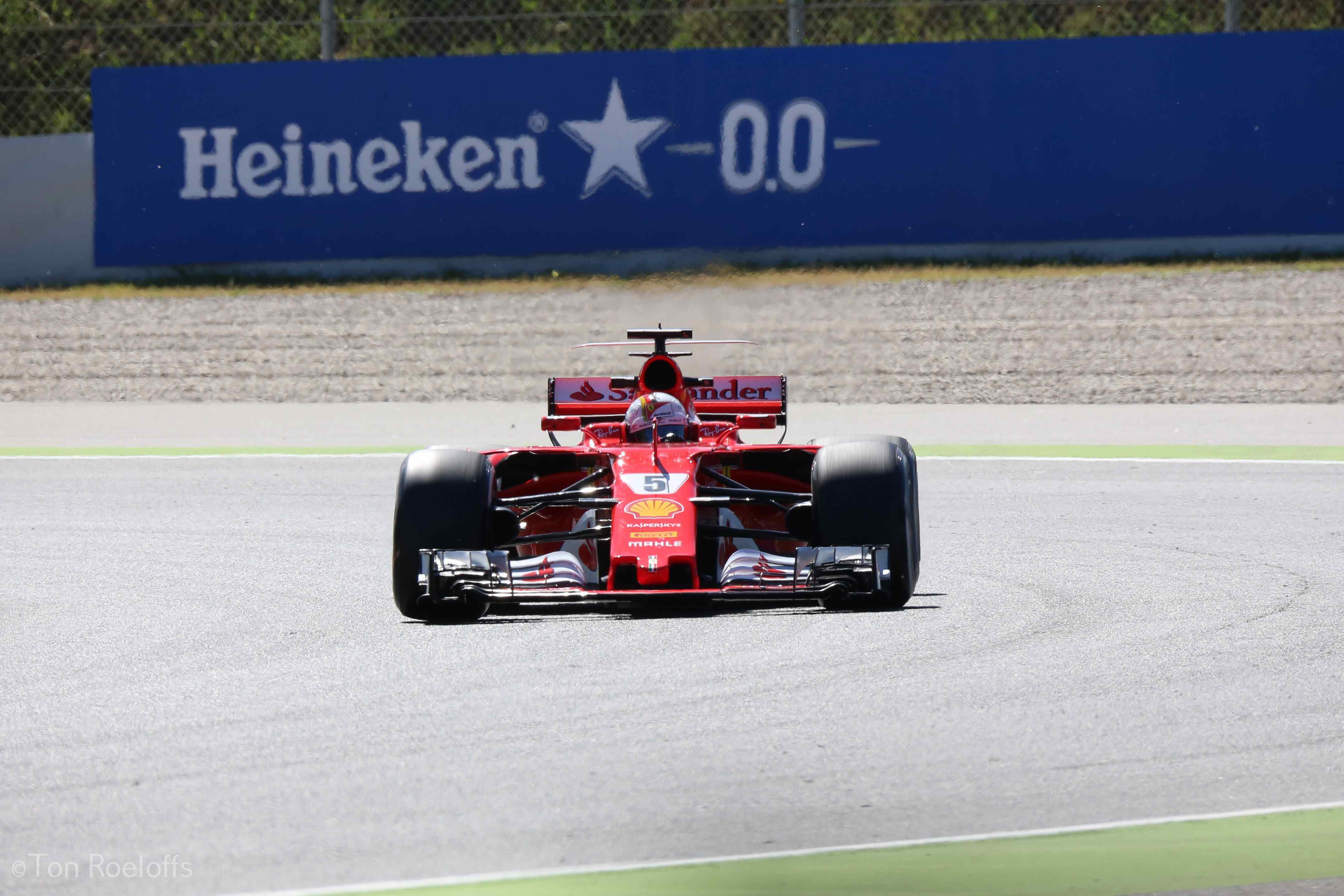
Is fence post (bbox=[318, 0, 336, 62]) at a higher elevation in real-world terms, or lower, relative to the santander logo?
→ higher

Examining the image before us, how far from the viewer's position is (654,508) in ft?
25.0

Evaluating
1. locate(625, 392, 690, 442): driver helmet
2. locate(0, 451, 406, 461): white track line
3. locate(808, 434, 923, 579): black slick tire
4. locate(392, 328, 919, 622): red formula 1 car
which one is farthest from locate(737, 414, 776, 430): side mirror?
locate(0, 451, 406, 461): white track line

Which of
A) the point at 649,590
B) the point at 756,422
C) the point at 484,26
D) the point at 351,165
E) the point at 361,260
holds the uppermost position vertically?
the point at 484,26

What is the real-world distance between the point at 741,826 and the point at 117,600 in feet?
13.7

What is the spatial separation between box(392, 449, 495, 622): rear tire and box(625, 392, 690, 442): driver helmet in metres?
0.99

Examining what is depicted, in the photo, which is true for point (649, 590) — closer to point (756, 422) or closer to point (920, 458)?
point (756, 422)

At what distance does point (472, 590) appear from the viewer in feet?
24.5

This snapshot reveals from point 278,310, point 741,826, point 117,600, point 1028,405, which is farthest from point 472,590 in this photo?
point 278,310

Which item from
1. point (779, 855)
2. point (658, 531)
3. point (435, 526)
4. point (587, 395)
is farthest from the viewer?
point (587, 395)

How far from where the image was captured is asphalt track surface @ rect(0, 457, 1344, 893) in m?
4.81

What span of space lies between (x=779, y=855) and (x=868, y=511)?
3071 millimetres

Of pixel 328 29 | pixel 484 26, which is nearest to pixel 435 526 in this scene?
pixel 328 29

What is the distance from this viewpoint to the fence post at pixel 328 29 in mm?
20609

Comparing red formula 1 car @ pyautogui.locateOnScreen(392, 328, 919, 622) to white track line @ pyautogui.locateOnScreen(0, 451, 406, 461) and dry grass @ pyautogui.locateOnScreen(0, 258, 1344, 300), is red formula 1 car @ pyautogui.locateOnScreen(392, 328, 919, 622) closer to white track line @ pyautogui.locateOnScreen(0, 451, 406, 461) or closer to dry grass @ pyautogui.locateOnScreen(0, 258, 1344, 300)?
white track line @ pyautogui.locateOnScreen(0, 451, 406, 461)
